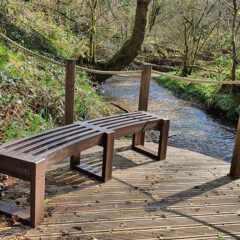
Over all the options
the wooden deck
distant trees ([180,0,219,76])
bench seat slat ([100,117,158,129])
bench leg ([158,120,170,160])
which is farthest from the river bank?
bench seat slat ([100,117,158,129])

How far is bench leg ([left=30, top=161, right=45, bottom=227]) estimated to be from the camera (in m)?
2.23

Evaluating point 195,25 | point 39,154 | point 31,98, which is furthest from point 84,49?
point 195,25

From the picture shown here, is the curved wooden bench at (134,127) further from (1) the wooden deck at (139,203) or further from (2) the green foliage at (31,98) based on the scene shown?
(2) the green foliage at (31,98)

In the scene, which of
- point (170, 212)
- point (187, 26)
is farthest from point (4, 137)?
point (187, 26)

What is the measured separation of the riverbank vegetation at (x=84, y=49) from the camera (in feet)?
15.5

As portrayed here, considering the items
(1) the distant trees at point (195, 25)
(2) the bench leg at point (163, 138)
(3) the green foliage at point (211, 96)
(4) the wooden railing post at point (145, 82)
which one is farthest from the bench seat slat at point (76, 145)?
(1) the distant trees at point (195, 25)

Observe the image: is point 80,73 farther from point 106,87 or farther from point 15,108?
point 106,87

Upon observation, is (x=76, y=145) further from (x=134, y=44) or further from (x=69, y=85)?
(x=134, y=44)

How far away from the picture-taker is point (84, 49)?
28.2 ft

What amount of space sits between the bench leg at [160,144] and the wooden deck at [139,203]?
0.41 ft

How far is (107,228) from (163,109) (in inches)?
285

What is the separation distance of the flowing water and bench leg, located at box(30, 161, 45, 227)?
4369mm

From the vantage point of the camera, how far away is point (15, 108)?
4340 millimetres

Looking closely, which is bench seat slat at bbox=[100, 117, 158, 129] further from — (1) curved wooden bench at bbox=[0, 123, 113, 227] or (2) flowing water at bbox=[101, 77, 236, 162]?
(2) flowing water at bbox=[101, 77, 236, 162]
